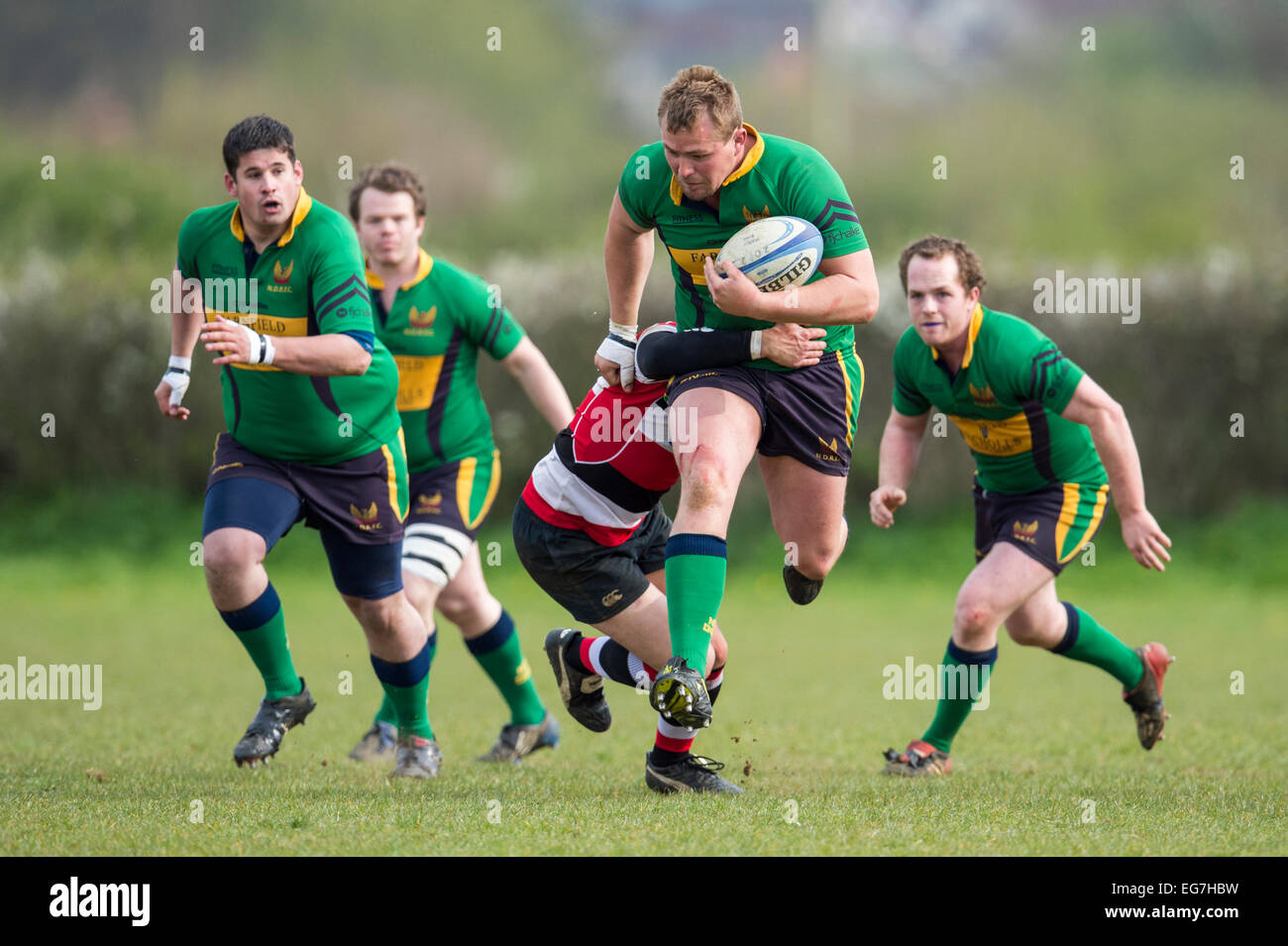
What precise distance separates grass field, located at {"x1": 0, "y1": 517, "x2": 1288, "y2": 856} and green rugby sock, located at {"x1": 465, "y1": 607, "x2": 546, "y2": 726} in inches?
9.2

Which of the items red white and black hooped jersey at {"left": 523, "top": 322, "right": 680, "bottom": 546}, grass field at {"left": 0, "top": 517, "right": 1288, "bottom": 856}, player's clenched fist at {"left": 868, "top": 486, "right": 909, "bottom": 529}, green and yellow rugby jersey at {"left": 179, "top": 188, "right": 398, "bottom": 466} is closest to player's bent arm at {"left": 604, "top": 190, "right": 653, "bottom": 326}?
red white and black hooped jersey at {"left": 523, "top": 322, "right": 680, "bottom": 546}

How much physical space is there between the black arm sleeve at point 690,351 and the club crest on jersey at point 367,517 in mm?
1240

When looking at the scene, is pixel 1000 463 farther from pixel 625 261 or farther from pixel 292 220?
pixel 292 220

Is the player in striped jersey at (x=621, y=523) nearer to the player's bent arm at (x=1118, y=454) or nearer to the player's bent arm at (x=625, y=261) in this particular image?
the player's bent arm at (x=625, y=261)

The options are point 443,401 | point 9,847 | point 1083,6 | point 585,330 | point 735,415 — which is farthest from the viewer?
point 1083,6

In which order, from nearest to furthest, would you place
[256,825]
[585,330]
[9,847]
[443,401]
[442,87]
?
[9,847], [256,825], [443,401], [585,330], [442,87]

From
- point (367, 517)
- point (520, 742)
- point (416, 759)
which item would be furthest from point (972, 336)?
point (416, 759)

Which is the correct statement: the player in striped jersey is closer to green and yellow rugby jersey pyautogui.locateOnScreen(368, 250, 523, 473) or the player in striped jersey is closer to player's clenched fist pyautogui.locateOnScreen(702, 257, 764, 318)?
player's clenched fist pyautogui.locateOnScreen(702, 257, 764, 318)

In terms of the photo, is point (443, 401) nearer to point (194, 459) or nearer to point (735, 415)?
point (735, 415)

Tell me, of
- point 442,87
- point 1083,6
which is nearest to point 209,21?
point 442,87

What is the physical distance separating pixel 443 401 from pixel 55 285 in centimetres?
1131

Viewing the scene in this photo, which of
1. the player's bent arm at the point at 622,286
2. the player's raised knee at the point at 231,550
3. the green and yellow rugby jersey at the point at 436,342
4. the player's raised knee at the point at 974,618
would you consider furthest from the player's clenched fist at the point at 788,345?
the green and yellow rugby jersey at the point at 436,342

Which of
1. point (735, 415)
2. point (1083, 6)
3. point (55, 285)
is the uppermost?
point (1083, 6)

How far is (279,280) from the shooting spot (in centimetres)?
539
